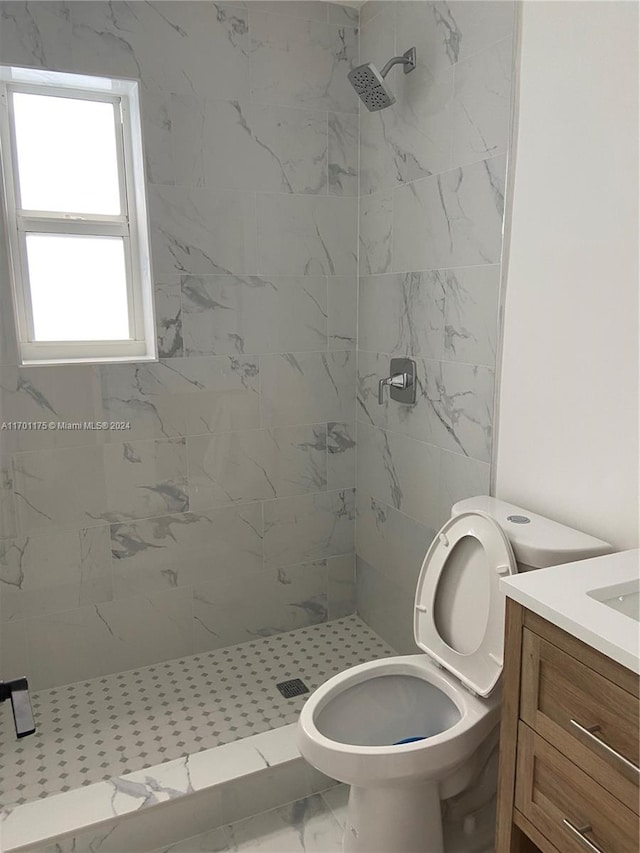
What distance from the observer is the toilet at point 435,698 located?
1.48 m

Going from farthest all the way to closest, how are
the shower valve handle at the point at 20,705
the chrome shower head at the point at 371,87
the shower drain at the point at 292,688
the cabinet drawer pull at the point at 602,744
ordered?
the shower drain at the point at 292,688
the chrome shower head at the point at 371,87
the cabinet drawer pull at the point at 602,744
the shower valve handle at the point at 20,705

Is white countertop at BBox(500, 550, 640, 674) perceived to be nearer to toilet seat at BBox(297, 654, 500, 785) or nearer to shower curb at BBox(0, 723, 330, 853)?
toilet seat at BBox(297, 654, 500, 785)

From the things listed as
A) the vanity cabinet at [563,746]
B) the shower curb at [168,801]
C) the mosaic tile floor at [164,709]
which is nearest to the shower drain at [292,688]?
the mosaic tile floor at [164,709]

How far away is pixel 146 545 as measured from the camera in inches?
96.2

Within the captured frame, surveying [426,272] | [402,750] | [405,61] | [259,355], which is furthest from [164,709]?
[405,61]

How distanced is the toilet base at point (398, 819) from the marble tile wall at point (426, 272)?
2.78 feet

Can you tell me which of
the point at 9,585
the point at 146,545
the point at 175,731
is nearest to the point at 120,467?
the point at 146,545

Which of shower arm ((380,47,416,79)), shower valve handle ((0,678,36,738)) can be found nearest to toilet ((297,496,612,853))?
shower valve handle ((0,678,36,738))

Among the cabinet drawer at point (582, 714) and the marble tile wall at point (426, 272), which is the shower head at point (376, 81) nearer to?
the marble tile wall at point (426, 272)

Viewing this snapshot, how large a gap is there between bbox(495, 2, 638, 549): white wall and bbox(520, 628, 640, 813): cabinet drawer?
0.43 metres

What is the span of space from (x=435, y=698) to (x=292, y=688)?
0.76m

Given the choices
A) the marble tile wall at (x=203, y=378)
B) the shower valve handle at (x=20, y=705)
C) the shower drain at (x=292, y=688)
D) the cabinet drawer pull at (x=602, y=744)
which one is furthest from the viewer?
the shower drain at (x=292, y=688)

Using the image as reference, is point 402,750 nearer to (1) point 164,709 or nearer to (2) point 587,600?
(2) point 587,600

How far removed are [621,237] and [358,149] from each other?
1382mm
